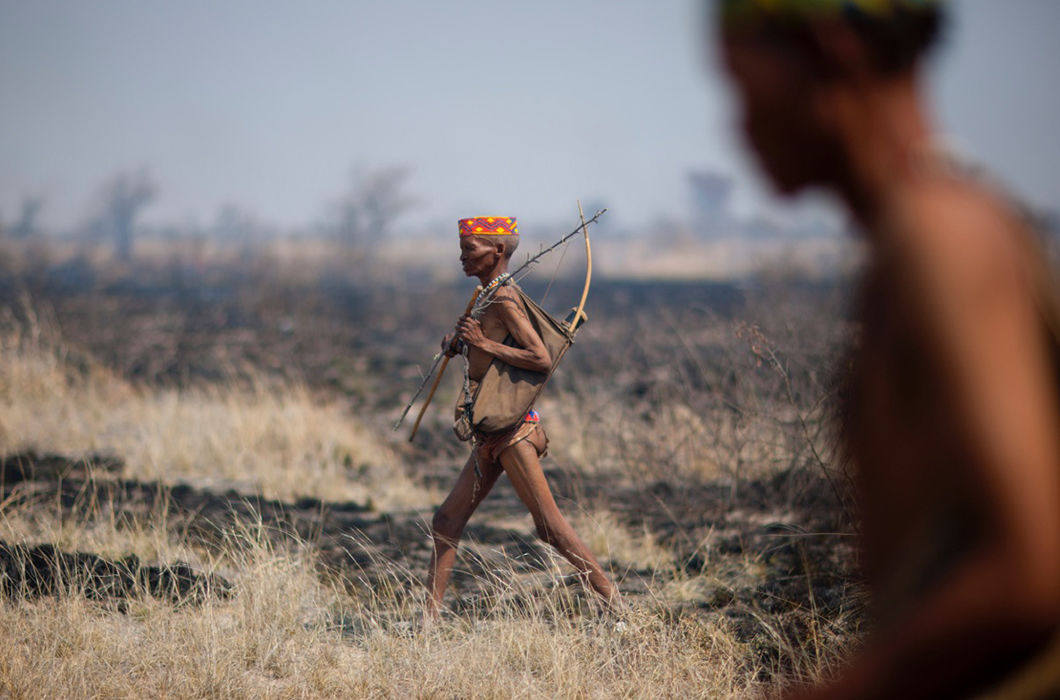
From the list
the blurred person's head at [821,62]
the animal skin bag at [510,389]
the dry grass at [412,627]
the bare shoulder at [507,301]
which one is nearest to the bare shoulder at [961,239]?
the blurred person's head at [821,62]

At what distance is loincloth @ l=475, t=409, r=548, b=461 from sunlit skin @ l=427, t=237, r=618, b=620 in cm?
1

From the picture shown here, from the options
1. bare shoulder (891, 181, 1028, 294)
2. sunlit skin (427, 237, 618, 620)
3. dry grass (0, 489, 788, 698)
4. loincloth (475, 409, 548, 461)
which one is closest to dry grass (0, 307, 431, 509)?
dry grass (0, 489, 788, 698)

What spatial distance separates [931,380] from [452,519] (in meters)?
3.33

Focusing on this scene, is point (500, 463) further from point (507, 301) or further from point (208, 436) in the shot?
point (208, 436)

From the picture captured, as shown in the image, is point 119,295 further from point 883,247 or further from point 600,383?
point 883,247

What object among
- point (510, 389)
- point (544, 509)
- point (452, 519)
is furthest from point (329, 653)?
point (510, 389)

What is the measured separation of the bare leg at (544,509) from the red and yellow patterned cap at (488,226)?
911 mm

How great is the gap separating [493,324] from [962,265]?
317 centimetres

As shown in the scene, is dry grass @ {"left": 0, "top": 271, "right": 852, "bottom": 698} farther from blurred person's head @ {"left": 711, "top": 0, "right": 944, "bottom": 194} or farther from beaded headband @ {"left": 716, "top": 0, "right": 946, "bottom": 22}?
beaded headband @ {"left": 716, "top": 0, "right": 946, "bottom": 22}

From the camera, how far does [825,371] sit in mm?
5852

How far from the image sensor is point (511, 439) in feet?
13.7

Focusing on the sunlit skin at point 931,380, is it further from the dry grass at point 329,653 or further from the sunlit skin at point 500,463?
the sunlit skin at point 500,463

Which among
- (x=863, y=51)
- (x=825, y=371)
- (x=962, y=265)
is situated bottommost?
(x=825, y=371)

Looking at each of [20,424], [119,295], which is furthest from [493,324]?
[119,295]
